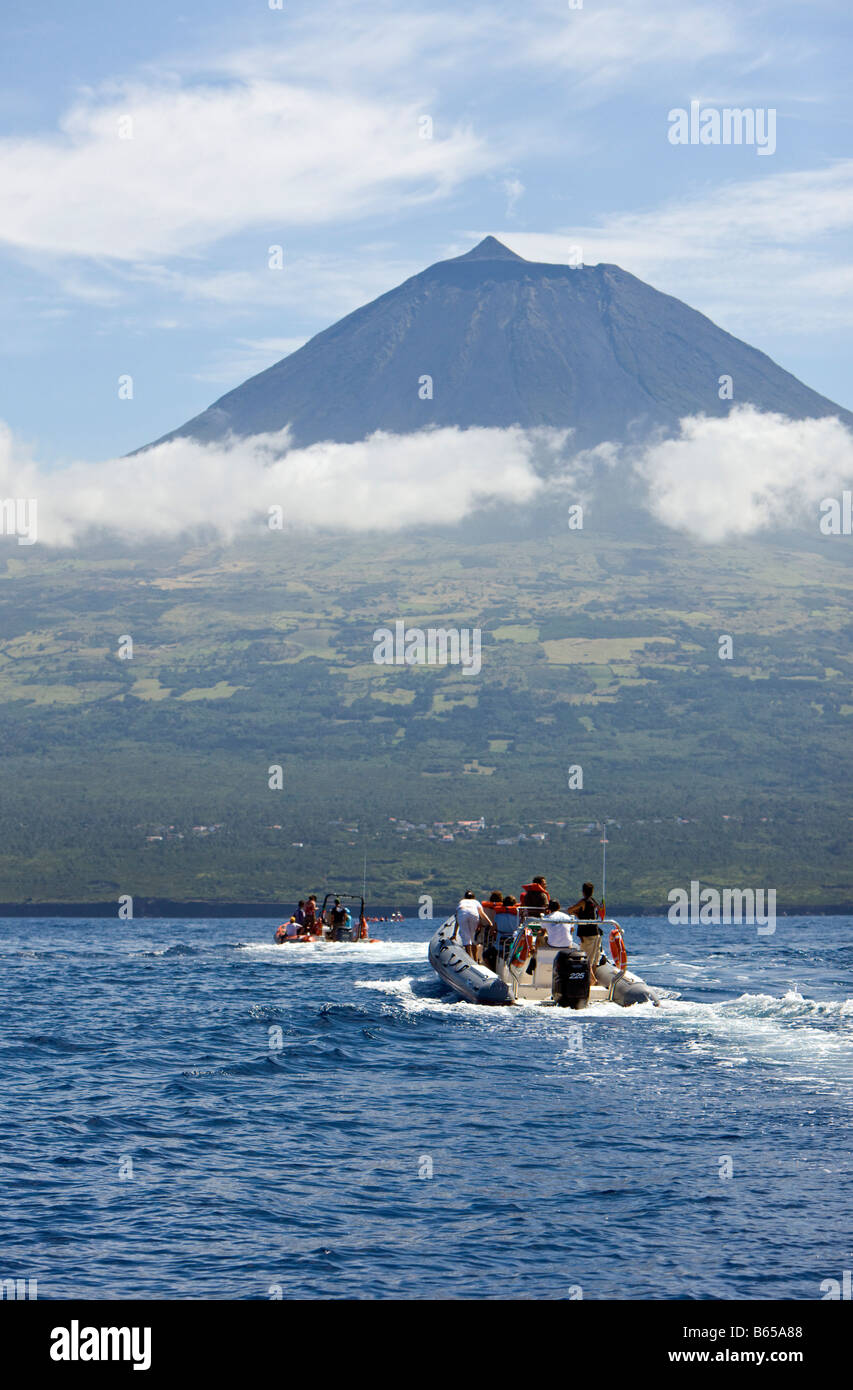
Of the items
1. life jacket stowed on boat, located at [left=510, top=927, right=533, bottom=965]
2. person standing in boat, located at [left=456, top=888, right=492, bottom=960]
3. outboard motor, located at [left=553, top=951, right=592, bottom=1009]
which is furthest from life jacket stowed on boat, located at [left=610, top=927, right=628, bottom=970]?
person standing in boat, located at [left=456, top=888, right=492, bottom=960]

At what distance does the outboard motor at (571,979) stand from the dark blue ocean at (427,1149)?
0.54 metres

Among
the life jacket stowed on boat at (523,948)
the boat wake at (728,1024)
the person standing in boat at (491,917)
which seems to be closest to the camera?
the boat wake at (728,1024)

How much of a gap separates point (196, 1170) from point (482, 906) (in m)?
20.2

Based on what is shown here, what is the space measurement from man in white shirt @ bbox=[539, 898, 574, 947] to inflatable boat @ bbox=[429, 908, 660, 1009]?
258 mm

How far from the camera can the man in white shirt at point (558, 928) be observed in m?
33.1

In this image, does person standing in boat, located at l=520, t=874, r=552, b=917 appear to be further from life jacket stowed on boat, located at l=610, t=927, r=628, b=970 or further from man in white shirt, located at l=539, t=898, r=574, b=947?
life jacket stowed on boat, located at l=610, t=927, r=628, b=970

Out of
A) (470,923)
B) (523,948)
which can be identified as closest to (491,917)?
(470,923)

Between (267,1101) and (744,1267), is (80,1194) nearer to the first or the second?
(267,1101)

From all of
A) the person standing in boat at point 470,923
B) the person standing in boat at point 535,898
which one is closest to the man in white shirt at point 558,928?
the person standing in boat at point 535,898

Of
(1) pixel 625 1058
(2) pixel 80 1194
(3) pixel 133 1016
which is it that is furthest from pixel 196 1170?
(3) pixel 133 1016

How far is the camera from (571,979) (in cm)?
3288

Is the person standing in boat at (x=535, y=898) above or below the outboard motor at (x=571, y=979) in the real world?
above

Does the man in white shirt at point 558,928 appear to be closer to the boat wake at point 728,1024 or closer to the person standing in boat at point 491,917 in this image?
the boat wake at point 728,1024

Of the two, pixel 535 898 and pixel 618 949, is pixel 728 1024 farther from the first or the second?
pixel 535 898
